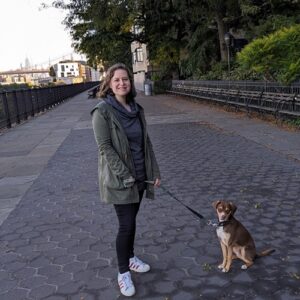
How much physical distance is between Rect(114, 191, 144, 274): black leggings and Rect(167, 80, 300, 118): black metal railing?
31.6 feet

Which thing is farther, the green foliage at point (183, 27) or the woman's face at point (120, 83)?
the green foliage at point (183, 27)

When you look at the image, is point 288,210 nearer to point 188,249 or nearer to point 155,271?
point 188,249

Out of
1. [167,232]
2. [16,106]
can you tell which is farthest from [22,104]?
Answer: [167,232]

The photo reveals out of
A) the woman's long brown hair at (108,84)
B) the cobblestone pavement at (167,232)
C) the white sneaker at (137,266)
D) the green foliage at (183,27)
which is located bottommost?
the cobblestone pavement at (167,232)

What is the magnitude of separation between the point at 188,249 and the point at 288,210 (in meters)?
1.65

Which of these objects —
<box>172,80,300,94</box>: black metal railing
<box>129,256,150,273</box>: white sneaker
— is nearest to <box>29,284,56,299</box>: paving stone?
<box>129,256,150,273</box>: white sneaker

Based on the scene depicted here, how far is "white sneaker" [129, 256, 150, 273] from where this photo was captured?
3949mm

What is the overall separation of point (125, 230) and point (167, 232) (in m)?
1.47

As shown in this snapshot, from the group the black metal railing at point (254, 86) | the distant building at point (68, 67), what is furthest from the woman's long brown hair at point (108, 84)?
the distant building at point (68, 67)

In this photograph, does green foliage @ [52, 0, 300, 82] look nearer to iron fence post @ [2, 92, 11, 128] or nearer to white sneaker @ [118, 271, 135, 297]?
iron fence post @ [2, 92, 11, 128]

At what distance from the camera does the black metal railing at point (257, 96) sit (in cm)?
1274

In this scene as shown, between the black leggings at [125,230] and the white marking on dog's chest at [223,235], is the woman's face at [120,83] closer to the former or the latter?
the black leggings at [125,230]

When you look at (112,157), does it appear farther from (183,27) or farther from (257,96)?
(183,27)

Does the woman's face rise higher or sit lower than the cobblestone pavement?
higher
